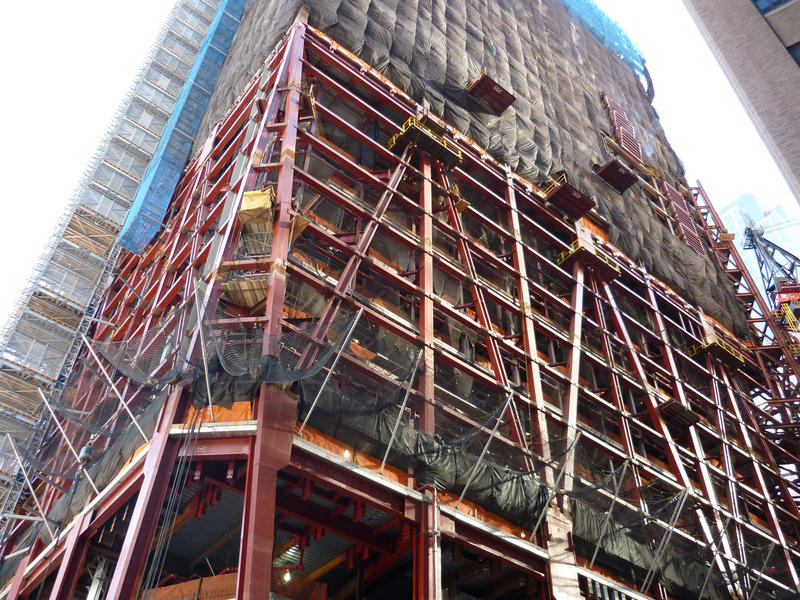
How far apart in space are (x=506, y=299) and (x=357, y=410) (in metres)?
11.5

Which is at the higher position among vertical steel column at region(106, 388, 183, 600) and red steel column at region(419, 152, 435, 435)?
red steel column at region(419, 152, 435, 435)

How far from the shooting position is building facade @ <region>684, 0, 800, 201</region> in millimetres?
6156

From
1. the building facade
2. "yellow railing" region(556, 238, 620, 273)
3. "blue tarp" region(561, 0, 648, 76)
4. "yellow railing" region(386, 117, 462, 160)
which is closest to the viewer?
the building facade

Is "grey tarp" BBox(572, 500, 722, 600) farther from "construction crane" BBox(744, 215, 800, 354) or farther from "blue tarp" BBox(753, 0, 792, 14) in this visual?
"construction crane" BBox(744, 215, 800, 354)

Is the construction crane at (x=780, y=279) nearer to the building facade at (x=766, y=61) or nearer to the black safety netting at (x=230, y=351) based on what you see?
the black safety netting at (x=230, y=351)

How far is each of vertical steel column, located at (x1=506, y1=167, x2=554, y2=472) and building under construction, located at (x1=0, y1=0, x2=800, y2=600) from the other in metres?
0.12

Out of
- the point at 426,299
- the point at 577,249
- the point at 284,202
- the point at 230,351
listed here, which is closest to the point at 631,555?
the point at 426,299

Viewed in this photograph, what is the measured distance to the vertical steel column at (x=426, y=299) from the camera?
69.9 ft

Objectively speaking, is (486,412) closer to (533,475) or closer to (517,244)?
(533,475)

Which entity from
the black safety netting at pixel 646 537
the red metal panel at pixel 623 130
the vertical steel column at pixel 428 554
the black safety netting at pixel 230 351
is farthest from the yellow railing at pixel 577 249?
the red metal panel at pixel 623 130

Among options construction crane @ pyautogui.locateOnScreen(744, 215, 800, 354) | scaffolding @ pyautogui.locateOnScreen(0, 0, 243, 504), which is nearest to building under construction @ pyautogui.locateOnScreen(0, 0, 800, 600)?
scaffolding @ pyautogui.locateOnScreen(0, 0, 243, 504)

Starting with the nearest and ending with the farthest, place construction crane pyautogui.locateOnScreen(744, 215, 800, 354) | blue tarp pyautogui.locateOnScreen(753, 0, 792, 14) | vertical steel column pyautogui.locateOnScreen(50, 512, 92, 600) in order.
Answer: blue tarp pyautogui.locateOnScreen(753, 0, 792, 14), vertical steel column pyautogui.locateOnScreen(50, 512, 92, 600), construction crane pyautogui.locateOnScreen(744, 215, 800, 354)

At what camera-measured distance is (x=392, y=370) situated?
22312 millimetres

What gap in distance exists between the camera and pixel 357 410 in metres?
19.0
